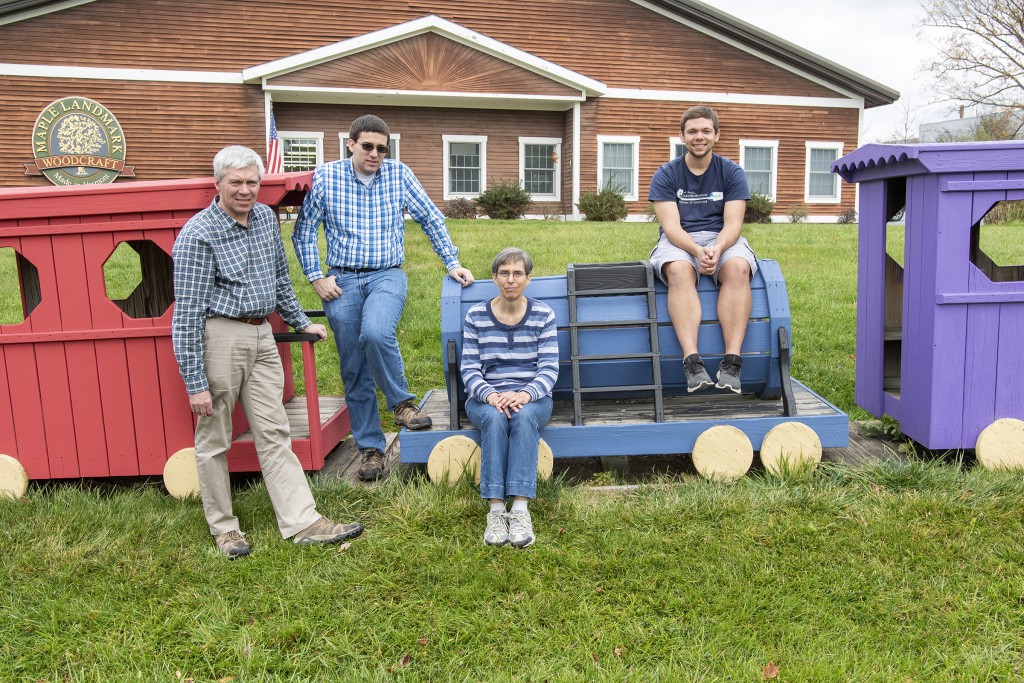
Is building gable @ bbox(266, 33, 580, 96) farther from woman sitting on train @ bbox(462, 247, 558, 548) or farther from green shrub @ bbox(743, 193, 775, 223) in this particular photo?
woman sitting on train @ bbox(462, 247, 558, 548)

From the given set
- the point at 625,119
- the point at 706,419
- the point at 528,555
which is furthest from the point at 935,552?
the point at 625,119

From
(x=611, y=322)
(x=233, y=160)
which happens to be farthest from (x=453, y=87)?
(x=233, y=160)

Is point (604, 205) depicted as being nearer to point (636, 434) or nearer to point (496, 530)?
point (636, 434)

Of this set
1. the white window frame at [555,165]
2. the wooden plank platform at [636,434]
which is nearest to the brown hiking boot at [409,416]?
the wooden plank platform at [636,434]

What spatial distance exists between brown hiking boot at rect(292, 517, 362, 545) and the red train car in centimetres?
75

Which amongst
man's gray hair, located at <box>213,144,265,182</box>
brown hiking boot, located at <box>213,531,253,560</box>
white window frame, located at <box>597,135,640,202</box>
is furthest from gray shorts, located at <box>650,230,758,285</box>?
white window frame, located at <box>597,135,640,202</box>

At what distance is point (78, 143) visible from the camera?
1891 cm

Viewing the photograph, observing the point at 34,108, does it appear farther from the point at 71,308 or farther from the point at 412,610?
the point at 412,610

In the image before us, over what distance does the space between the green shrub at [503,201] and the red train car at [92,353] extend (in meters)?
15.2

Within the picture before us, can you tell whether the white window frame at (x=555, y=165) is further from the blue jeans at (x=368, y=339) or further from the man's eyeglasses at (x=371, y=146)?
the blue jeans at (x=368, y=339)

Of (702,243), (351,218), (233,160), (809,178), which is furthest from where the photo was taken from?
(809,178)

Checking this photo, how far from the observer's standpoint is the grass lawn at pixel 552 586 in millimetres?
2967

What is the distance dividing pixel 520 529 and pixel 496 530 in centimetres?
11

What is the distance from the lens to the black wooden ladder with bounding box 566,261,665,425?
466 cm
